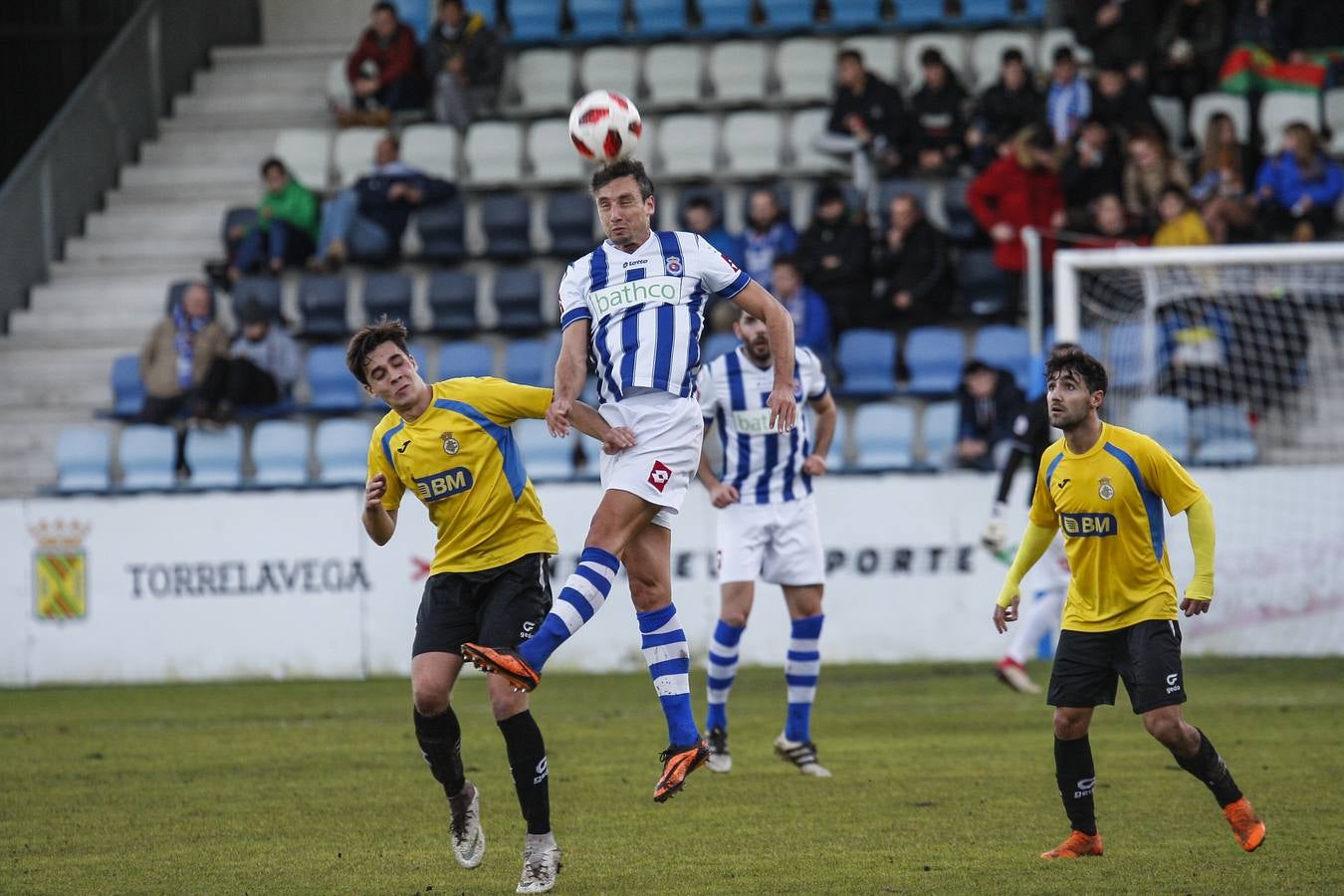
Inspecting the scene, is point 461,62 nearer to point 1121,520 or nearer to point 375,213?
point 375,213

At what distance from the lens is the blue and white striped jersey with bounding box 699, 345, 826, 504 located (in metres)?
9.43

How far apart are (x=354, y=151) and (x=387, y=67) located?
1.02m

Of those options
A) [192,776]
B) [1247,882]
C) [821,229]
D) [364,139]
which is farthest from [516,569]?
[364,139]

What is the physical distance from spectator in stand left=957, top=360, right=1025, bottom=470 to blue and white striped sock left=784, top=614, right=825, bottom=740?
5.63 meters

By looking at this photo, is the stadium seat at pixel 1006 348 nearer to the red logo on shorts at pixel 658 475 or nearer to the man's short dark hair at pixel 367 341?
the red logo on shorts at pixel 658 475

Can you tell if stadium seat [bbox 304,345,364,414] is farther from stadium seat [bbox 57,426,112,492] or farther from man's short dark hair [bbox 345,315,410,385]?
man's short dark hair [bbox 345,315,410,385]

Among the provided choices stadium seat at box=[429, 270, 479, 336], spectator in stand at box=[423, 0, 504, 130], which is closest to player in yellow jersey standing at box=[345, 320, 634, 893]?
stadium seat at box=[429, 270, 479, 336]

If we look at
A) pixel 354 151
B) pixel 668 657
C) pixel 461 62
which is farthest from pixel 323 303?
pixel 668 657

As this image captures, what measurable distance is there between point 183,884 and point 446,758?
100 centimetres

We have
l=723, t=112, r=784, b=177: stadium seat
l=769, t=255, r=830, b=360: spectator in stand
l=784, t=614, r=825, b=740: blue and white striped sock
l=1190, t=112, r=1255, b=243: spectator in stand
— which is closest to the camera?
l=784, t=614, r=825, b=740: blue and white striped sock

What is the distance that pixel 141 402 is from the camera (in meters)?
17.4

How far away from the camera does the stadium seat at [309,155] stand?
19875 mm

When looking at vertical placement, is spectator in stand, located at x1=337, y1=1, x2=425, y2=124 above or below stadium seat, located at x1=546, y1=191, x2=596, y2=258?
above

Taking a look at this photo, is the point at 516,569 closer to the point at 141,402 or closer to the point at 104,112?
the point at 141,402
